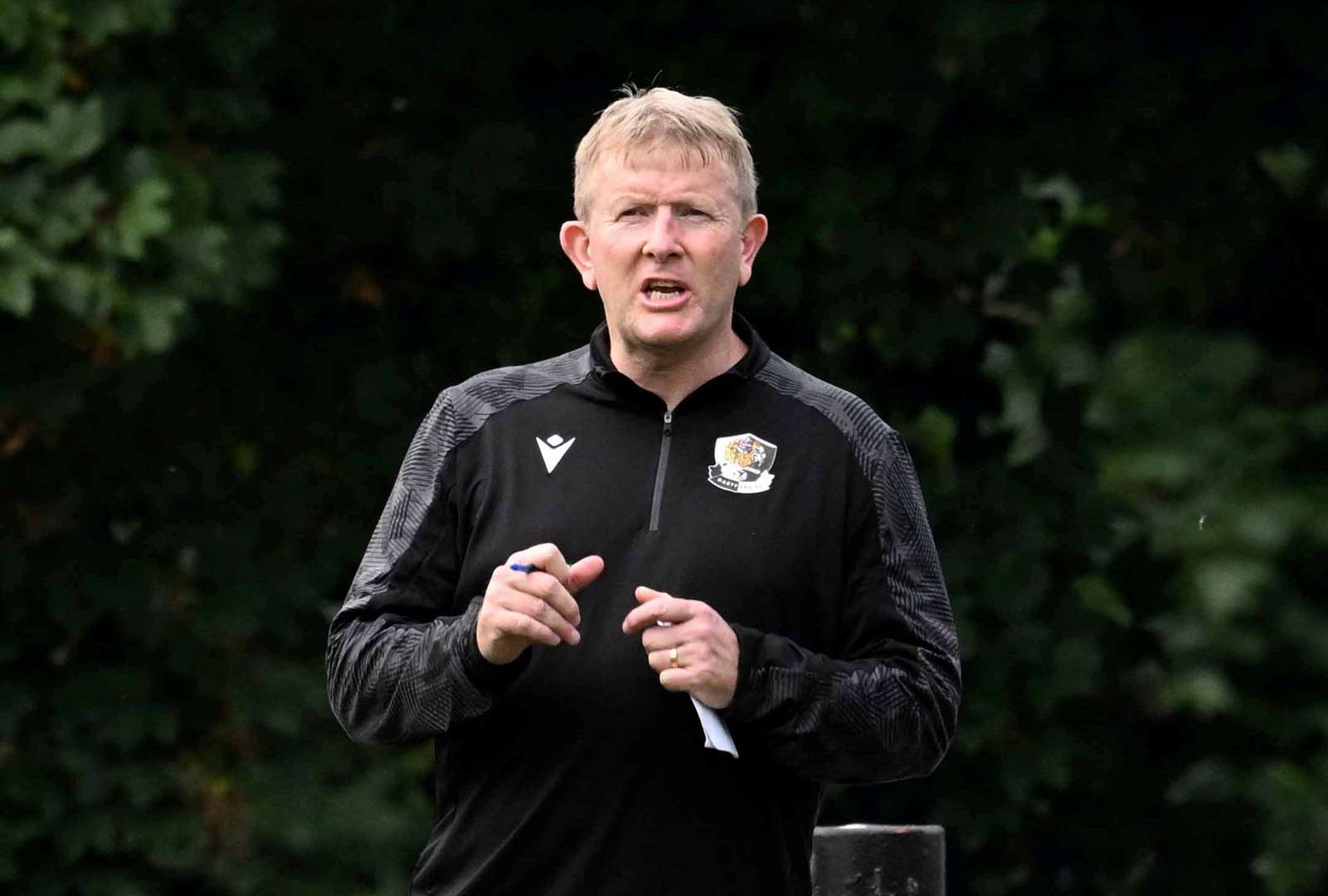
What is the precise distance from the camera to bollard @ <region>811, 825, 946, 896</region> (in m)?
3.38

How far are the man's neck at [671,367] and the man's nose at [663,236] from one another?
12cm

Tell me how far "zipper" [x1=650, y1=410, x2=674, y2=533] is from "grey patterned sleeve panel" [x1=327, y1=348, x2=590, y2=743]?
0.15 m

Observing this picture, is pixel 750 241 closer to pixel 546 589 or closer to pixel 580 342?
pixel 546 589

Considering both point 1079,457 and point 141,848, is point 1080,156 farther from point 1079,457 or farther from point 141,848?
Result: point 141,848

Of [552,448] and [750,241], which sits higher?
[750,241]

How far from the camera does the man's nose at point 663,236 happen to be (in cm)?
275

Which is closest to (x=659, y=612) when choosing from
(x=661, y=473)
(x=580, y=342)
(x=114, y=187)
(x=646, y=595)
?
(x=646, y=595)

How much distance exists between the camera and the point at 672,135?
2.80m

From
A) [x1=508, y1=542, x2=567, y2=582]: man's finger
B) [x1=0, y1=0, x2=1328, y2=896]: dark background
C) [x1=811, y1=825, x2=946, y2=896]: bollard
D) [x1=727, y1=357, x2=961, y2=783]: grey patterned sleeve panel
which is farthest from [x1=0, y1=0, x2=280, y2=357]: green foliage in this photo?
[x1=508, y1=542, x2=567, y2=582]: man's finger

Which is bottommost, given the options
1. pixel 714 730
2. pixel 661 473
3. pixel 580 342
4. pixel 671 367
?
pixel 714 730

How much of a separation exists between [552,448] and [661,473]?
14 cm

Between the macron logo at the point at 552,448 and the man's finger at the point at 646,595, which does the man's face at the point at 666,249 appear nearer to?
the macron logo at the point at 552,448

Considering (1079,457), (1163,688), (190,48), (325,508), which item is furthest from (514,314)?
(1163,688)

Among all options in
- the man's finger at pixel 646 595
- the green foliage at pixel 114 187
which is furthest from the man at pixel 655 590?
the green foliage at pixel 114 187
